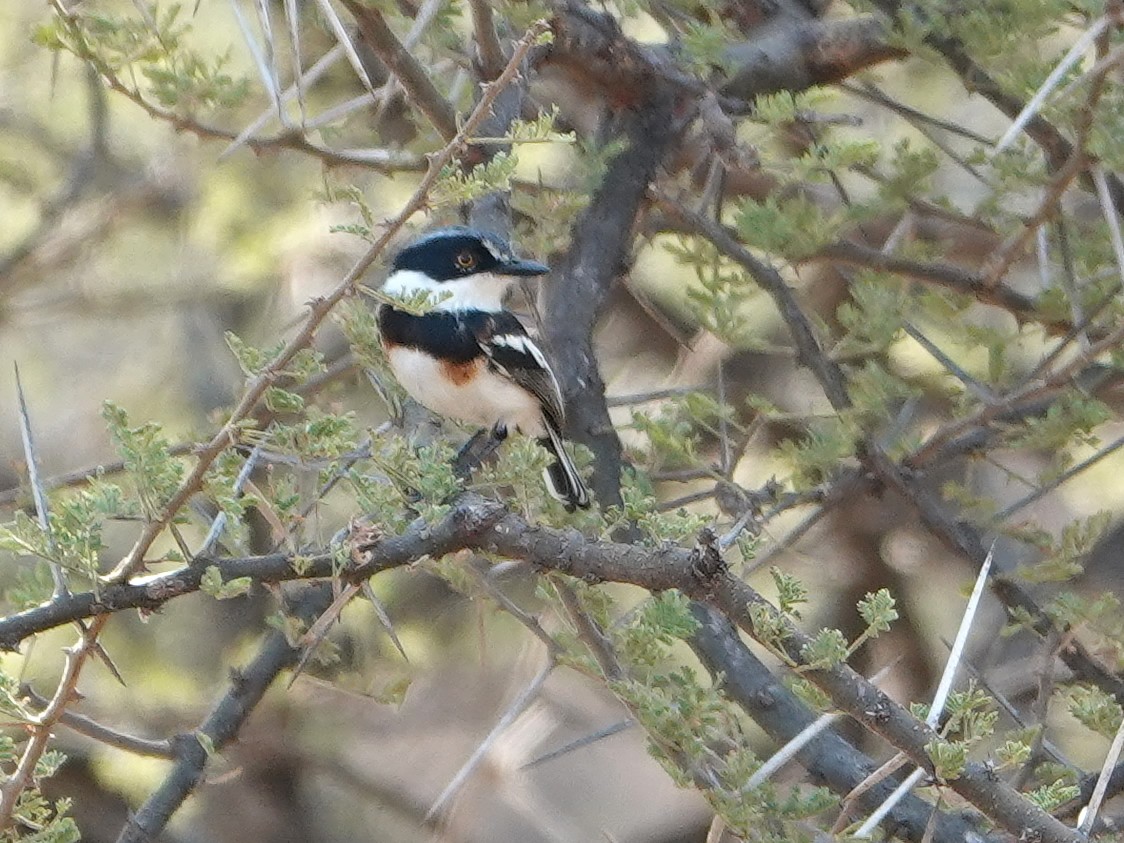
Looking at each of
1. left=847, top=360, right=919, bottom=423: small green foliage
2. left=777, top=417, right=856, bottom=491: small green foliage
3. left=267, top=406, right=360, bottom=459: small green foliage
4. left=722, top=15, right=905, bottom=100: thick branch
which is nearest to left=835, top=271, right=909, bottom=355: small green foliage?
left=847, top=360, right=919, bottom=423: small green foliage

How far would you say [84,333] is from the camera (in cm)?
675

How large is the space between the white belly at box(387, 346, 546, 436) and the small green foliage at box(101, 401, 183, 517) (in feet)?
5.98

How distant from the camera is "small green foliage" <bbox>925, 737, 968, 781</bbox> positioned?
2262 mm

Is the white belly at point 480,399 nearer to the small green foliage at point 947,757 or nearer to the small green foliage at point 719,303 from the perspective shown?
the small green foliage at point 719,303

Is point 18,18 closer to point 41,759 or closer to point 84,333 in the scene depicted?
point 84,333

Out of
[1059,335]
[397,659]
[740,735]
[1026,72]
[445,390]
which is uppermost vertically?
[1026,72]

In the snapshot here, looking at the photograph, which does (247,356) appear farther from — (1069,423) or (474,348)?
(474,348)

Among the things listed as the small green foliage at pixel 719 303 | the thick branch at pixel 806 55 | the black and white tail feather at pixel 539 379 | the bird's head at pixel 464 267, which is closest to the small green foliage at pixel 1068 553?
the small green foliage at pixel 719 303

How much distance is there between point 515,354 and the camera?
4387 mm

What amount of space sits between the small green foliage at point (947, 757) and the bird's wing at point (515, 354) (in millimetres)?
1973

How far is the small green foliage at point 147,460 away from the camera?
2.25 metres

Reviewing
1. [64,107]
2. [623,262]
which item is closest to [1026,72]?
[623,262]

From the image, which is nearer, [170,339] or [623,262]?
[623,262]

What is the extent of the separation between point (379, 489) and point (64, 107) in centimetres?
377
